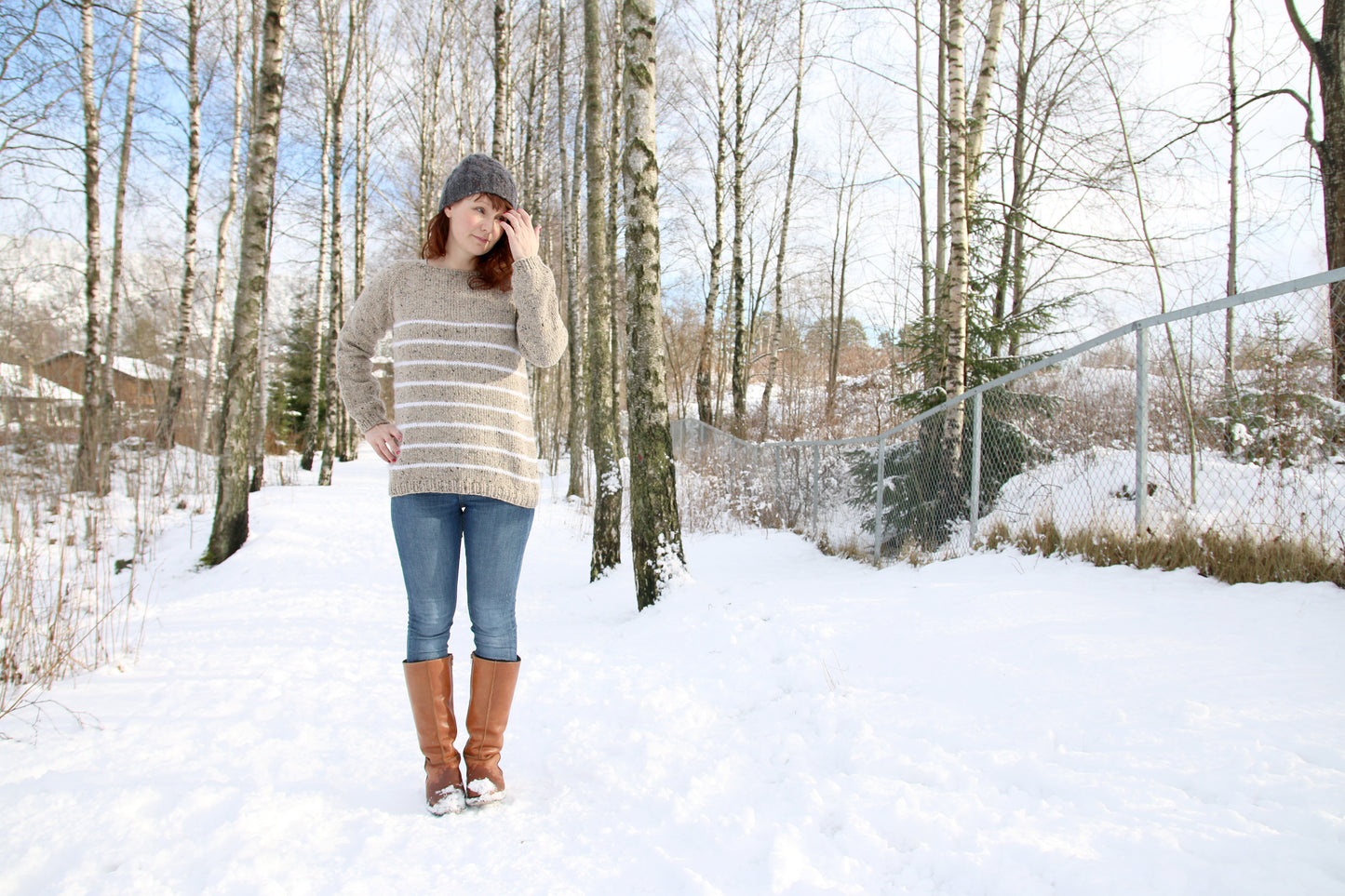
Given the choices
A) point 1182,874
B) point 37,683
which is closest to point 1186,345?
point 1182,874

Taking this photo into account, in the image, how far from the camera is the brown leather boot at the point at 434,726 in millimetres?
1854

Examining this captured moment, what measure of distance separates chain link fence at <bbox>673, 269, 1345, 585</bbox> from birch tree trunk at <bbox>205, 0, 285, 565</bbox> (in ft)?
18.8

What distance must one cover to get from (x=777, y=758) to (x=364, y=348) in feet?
5.82

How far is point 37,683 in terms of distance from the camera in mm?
2930

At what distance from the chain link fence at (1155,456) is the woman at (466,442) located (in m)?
3.22

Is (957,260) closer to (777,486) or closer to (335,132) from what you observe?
(777,486)

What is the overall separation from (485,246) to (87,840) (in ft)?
5.66

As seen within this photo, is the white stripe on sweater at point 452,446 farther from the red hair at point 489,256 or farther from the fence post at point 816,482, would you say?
the fence post at point 816,482

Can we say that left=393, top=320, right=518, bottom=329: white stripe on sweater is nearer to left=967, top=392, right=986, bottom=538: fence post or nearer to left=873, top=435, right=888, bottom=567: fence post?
left=967, top=392, right=986, bottom=538: fence post

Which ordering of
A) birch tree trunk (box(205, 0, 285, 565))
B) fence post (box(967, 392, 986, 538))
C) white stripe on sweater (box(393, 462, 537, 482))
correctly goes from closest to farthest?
white stripe on sweater (box(393, 462, 537, 482))
fence post (box(967, 392, 986, 538))
birch tree trunk (box(205, 0, 285, 565))

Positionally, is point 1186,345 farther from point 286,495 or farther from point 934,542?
point 286,495

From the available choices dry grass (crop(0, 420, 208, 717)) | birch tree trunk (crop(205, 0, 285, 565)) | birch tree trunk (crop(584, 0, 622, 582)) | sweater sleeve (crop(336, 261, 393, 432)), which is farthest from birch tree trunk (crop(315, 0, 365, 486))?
sweater sleeve (crop(336, 261, 393, 432))

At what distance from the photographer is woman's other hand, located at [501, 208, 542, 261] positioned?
1879 mm

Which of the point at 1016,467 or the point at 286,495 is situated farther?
the point at 286,495
